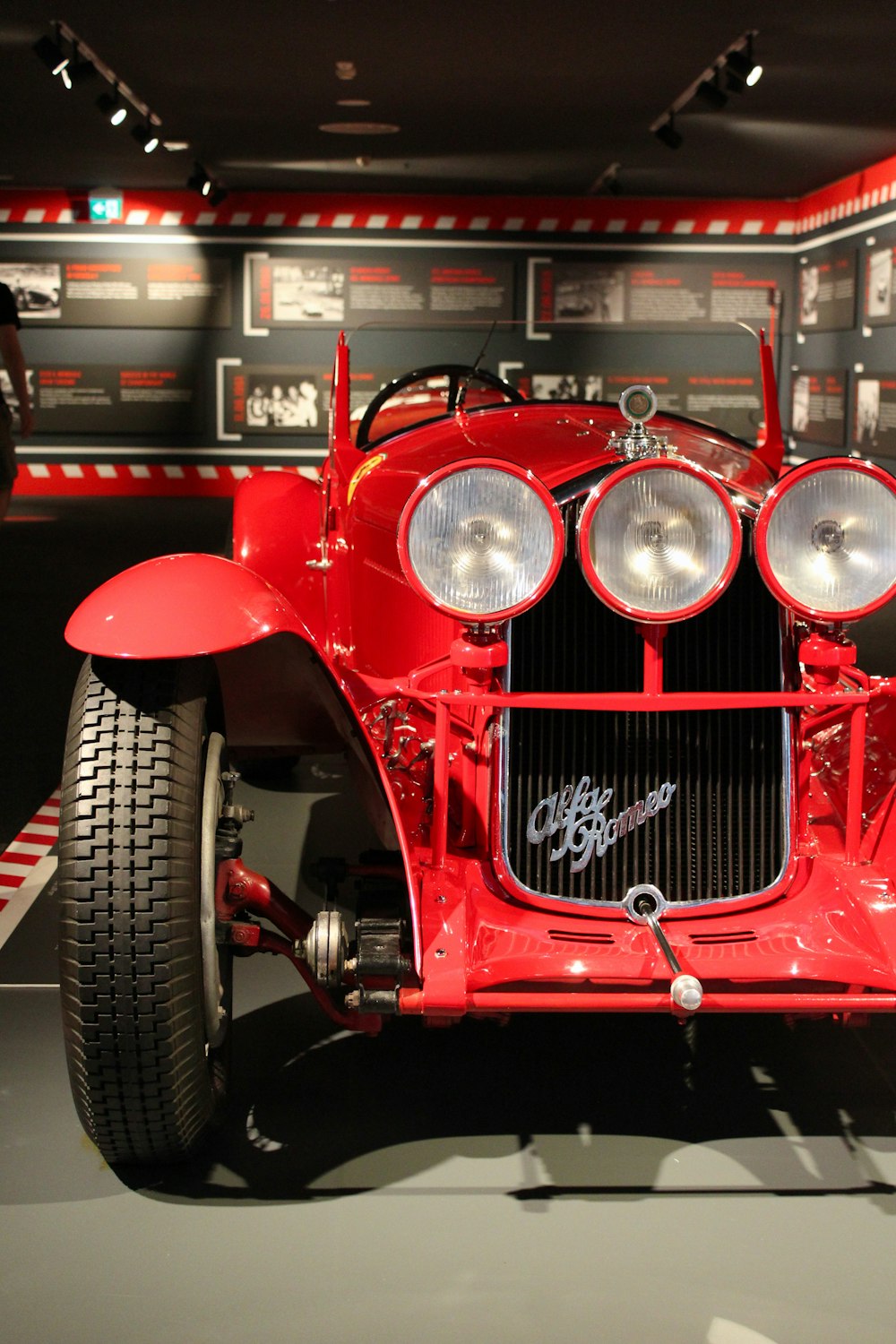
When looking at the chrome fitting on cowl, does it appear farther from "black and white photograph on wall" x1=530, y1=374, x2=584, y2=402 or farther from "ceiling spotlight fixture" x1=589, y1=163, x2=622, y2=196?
"black and white photograph on wall" x1=530, y1=374, x2=584, y2=402

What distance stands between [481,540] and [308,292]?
8.79 metres

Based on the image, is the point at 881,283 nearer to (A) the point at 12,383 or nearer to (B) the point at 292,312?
(B) the point at 292,312

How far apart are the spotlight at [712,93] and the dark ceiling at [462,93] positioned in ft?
0.41

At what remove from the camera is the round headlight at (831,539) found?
1.97 m

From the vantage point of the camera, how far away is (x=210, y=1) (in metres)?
5.12

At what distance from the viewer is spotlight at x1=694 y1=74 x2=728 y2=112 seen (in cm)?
615

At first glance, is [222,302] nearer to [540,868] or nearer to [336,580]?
[336,580]

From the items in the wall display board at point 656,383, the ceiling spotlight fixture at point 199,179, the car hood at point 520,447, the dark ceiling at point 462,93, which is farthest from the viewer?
the wall display board at point 656,383

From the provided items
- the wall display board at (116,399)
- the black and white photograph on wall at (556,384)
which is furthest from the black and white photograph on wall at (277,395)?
the black and white photograph on wall at (556,384)

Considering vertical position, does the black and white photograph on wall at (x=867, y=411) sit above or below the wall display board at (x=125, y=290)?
below

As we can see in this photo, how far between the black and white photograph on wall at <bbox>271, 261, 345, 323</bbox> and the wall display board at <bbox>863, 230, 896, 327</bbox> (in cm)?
411

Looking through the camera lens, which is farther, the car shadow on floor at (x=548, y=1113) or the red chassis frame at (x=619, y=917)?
the car shadow on floor at (x=548, y=1113)

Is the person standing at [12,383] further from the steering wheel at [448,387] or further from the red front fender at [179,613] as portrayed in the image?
the red front fender at [179,613]

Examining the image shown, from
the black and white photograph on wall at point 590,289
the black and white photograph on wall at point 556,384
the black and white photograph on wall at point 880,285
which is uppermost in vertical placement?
the black and white photograph on wall at point 590,289
